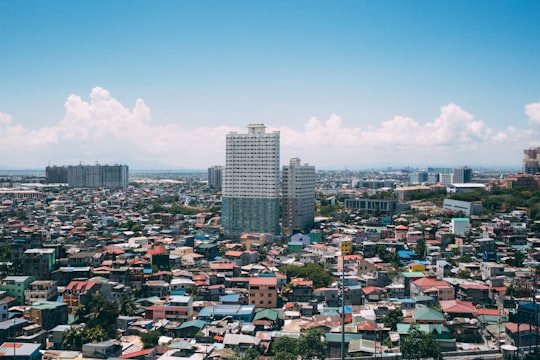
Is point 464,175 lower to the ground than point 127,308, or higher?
higher

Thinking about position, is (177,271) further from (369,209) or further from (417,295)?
(369,209)

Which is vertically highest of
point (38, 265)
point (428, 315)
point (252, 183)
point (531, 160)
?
point (531, 160)

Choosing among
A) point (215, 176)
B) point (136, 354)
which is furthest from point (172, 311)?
point (215, 176)

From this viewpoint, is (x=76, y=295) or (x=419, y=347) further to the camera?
(x=76, y=295)

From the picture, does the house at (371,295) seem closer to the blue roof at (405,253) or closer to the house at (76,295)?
the blue roof at (405,253)

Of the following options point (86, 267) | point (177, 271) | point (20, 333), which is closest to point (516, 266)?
point (177, 271)

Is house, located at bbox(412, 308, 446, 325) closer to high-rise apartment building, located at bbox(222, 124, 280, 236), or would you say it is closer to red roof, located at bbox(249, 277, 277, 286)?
red roof, located at bbox(249, 277, 277, 286)

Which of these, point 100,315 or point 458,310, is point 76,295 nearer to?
point 100,315
